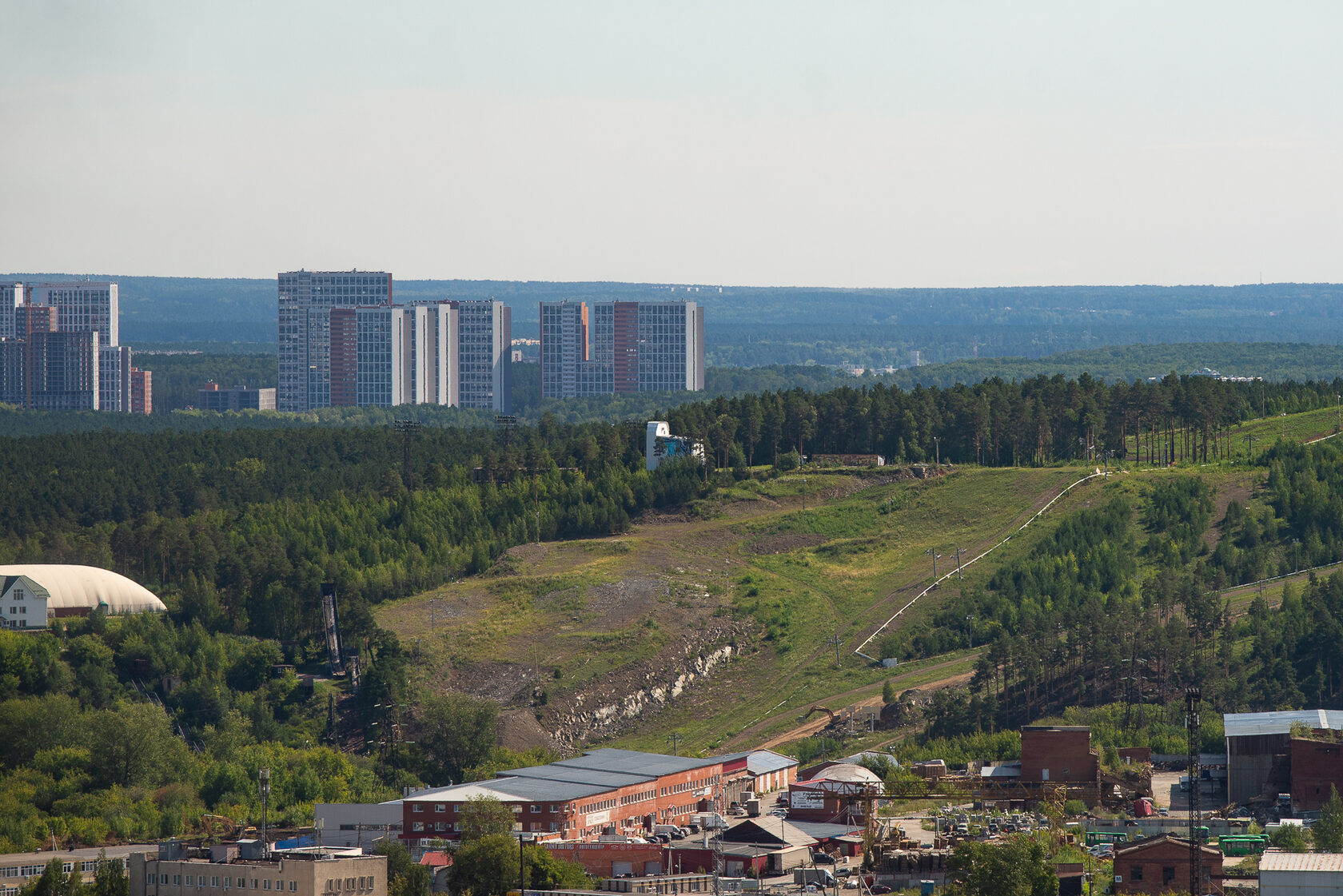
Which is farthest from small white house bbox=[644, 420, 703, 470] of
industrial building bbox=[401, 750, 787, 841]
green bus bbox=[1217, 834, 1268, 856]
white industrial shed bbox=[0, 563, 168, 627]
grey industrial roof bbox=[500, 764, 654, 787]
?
green bus bbox=[1217, 834, 1268, 856]

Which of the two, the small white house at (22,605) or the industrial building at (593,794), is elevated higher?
the small white house at (22,605)

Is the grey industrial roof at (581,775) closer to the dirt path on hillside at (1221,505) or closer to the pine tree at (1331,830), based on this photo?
the pine tree at (1331,830)

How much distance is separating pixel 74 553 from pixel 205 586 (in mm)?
21279

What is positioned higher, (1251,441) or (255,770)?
(1251,441)

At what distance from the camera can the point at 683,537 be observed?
140000mm

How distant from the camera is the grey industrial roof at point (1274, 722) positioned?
304 ft

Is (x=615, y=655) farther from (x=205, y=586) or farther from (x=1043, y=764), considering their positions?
(x=1043, y=764)

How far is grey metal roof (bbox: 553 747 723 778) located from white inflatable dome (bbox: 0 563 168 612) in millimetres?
37895

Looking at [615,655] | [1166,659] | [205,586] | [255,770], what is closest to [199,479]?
[205,586]

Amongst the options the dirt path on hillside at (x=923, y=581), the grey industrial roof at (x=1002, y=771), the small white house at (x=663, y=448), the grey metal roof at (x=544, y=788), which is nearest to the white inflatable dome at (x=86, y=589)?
the small white house at (x=663, y=448)

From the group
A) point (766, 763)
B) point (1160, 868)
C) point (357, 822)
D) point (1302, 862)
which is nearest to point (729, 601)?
point (766, 763)

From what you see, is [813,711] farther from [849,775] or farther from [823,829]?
[823,829]

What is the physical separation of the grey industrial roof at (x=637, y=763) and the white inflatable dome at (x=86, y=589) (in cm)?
3789

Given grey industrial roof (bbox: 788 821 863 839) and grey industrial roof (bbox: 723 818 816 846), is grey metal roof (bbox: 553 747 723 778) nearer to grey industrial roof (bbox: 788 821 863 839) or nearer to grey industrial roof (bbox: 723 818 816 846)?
grey industrial roof (bbox: 788 821 863 839)
